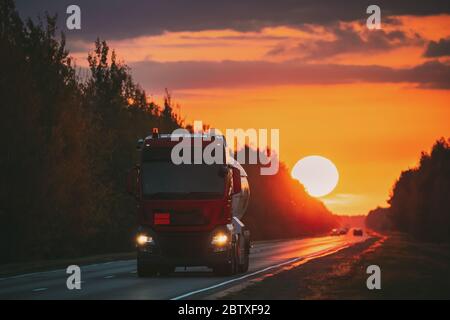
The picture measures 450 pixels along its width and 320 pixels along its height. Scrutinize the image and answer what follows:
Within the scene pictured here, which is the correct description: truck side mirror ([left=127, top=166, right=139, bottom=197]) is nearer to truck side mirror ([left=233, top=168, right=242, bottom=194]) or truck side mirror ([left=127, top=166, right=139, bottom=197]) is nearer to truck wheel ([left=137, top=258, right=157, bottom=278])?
truck wheel ([left=137, top=258, right=157, bottom=278])

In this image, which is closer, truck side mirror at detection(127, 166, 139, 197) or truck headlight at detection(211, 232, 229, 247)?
truck side mirror at detection(127, 166, 139, 197)

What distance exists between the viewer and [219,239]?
30.6 m

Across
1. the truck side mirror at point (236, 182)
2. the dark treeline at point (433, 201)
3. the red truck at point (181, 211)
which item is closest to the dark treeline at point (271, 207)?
the dark treeline at point (433, 201)

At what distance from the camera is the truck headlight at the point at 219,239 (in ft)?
100

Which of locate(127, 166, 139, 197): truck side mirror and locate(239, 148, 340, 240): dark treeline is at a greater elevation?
locate(127, 166, 139, 197): truck side mirror

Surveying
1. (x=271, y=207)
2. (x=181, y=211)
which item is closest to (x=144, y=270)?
(x=181, y=211)

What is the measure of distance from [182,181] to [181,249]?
6.35 ft

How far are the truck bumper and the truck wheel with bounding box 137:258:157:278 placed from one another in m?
0.54

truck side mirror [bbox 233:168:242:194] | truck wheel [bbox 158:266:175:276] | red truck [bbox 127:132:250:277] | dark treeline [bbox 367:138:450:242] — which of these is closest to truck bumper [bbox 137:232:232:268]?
red truck [bbox 127:132:250:277]

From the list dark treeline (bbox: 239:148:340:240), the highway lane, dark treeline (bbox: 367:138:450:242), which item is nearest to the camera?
the highway lane

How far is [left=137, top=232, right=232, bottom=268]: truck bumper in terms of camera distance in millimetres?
30328

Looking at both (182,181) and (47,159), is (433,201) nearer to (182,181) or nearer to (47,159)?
(47,159)

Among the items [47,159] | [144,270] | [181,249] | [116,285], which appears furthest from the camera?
[47,159]
